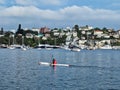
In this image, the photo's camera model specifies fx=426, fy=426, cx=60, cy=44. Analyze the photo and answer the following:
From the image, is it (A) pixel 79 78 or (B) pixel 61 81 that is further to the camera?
(A) pixel 79 78

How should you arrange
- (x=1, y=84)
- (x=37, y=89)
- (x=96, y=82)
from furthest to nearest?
1. (x=96, y=82)
2. (x=1, y=84)
3. (x=37, y=89)

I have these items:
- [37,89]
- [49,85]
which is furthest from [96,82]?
[37,89]

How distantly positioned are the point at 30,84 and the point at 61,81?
6.04 meters

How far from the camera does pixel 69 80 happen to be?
6159 cm

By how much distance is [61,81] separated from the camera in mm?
60125

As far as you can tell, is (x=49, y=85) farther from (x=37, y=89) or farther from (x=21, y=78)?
(x=21, y=78)

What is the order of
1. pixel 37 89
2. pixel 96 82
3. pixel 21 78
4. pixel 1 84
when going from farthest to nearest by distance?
pixel 21 78 → pixel 96 82 → pixel 1 84 → pixel 37 89

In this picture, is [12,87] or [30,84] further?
[30,84]

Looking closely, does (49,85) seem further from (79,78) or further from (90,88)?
(79,78)

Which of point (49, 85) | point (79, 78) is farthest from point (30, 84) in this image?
point (79, 78)

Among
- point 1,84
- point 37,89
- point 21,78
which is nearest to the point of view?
point 37,89

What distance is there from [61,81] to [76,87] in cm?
680

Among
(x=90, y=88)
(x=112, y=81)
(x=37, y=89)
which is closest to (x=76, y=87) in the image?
(x=90, y=88)

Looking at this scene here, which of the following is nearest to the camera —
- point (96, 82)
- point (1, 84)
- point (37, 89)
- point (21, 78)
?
point (37, 89)
